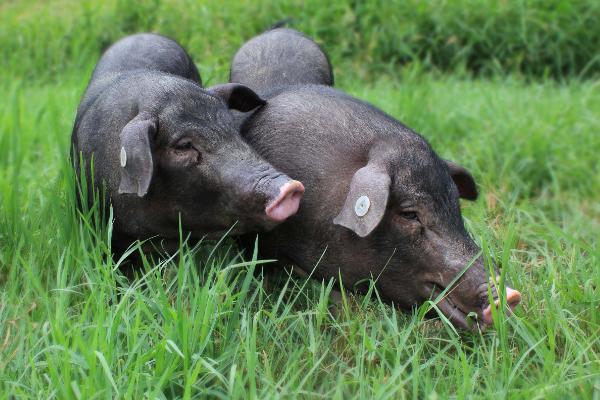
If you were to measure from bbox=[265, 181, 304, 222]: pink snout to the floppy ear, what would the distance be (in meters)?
0.45

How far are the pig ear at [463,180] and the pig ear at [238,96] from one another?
2.89 ft

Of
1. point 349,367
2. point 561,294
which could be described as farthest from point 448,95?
point 349,367

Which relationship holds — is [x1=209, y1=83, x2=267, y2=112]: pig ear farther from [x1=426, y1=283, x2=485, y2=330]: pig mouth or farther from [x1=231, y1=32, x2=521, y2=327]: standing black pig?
[x1=426, y1=283, x2=485, y2=330]: pig mouth

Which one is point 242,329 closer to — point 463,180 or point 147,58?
point 463,180

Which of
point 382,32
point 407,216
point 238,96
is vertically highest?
point 238,96

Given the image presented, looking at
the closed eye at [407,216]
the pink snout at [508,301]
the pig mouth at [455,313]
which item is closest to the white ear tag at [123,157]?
the closed eye at [407,216]

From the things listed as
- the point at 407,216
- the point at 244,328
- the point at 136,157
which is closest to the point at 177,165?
the point at 136,157

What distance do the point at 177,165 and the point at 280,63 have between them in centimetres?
159

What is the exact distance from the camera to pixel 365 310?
303cm

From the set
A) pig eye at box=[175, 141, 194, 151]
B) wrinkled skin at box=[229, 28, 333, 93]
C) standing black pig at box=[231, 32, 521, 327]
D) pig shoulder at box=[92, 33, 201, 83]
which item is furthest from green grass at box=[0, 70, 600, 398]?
wrinkled skin at box=[229, 28, 333, 93]

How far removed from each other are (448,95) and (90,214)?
3.68 metres

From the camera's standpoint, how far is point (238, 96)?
11.6 feet

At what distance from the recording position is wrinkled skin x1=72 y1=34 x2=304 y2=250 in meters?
2.98

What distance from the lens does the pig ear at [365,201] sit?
2.85 metres
